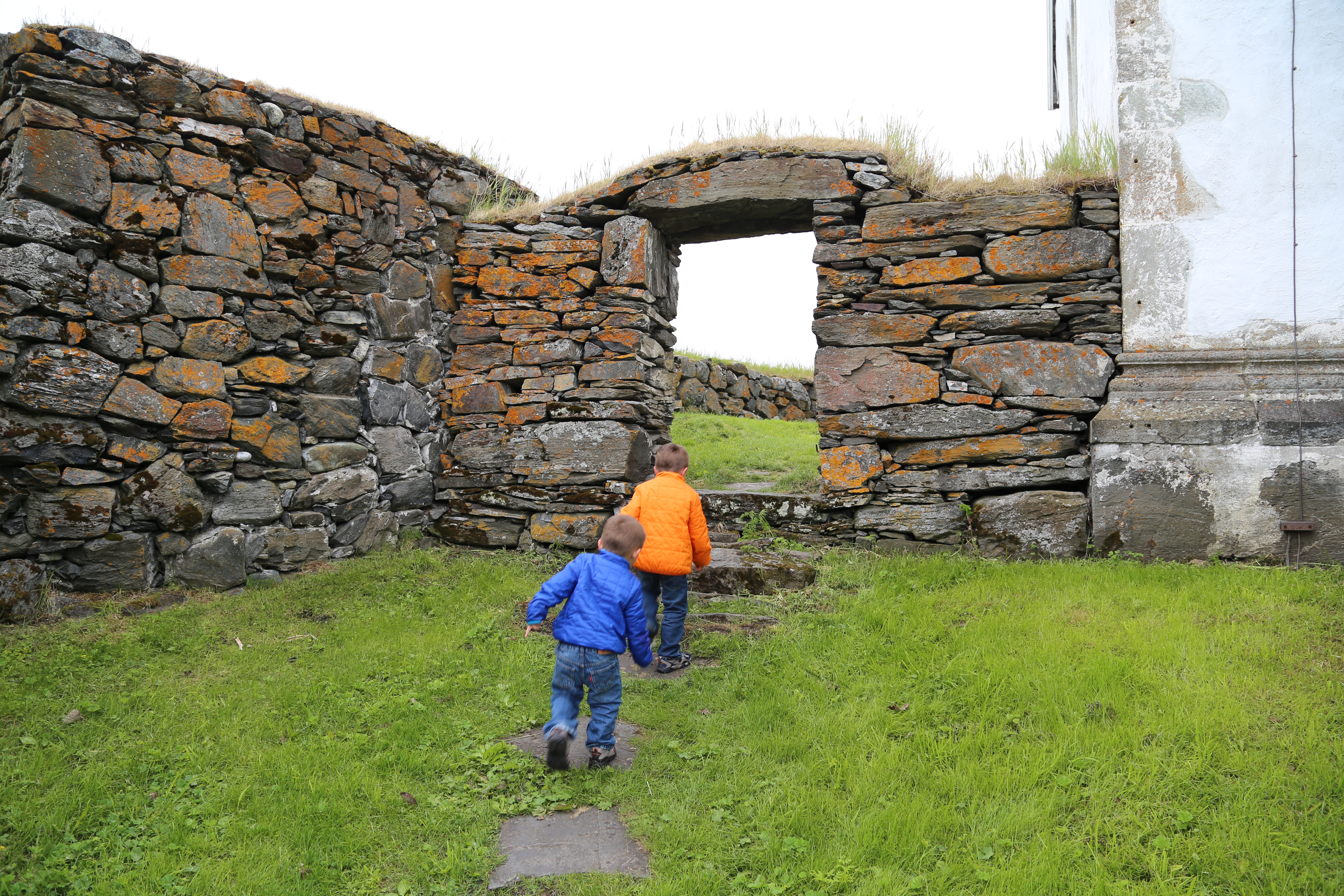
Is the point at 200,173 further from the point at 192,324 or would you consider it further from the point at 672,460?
the point at 672,460

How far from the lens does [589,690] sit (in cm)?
341

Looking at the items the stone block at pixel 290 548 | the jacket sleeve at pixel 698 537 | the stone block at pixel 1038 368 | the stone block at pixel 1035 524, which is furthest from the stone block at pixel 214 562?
the stone block at pixel 1038 368

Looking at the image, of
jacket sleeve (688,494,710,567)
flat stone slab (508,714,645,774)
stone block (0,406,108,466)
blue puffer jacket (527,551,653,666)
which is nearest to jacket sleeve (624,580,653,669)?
blue puffer jacket (527,551,653,666)

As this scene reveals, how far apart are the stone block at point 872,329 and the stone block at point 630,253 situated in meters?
1.59

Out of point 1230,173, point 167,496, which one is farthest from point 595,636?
point 1230,173

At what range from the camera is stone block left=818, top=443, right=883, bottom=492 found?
6.06 metres

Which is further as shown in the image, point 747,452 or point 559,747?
point 747,452

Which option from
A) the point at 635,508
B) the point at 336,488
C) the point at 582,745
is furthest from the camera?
the point at 336,488

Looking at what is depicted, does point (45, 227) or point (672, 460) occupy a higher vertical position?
point (45, 227)

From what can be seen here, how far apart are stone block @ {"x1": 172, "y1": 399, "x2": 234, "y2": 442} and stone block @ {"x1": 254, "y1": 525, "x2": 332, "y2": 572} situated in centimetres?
77

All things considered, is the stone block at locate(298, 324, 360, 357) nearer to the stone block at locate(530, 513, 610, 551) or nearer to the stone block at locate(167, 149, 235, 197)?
the stone block at locate(167, 149, 235, 197)

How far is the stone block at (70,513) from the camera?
467cm

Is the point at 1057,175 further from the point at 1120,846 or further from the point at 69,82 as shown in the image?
the point at 69,82

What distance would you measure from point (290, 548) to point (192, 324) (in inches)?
68.7
